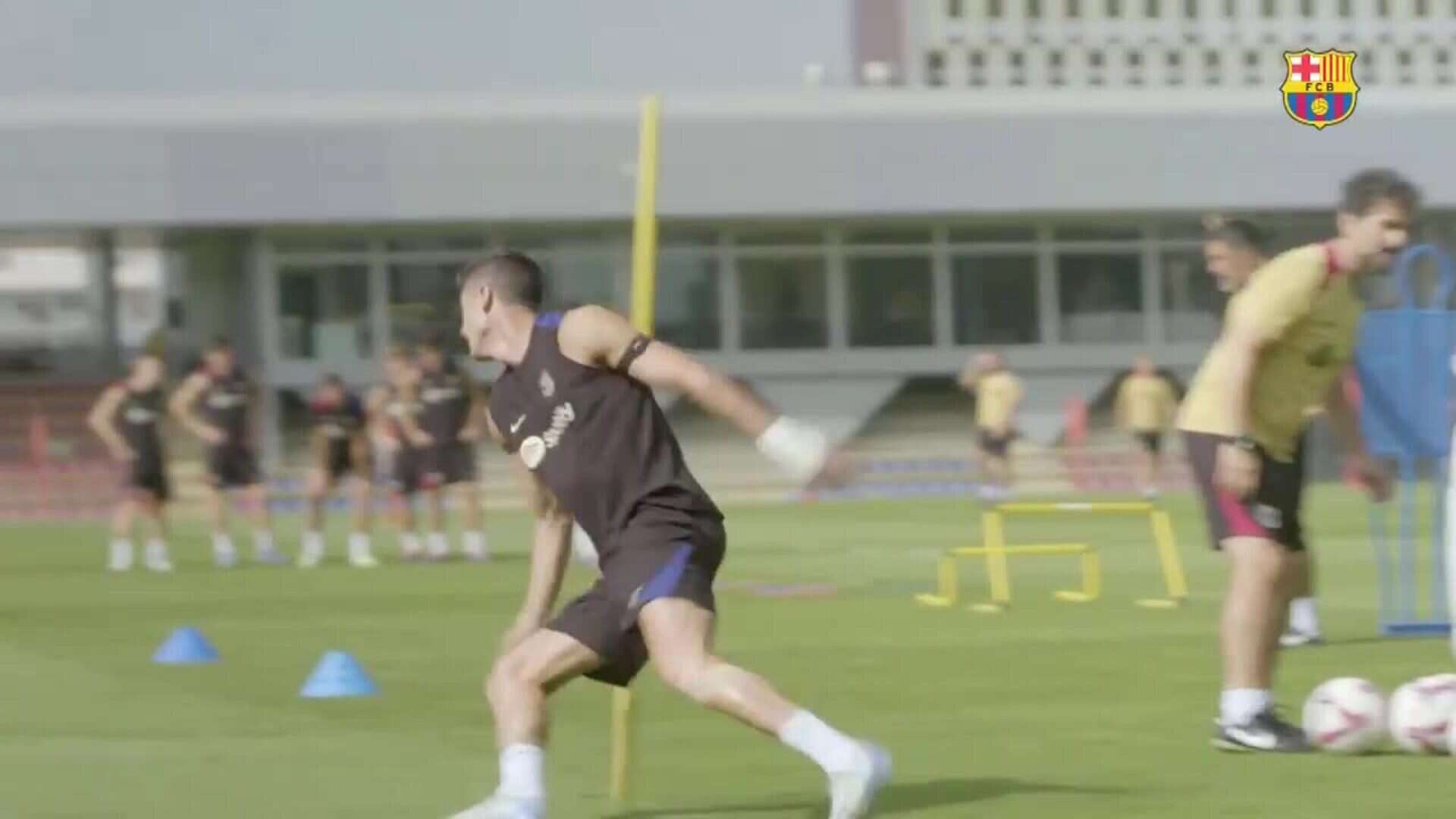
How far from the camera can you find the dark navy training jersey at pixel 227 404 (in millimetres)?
24734

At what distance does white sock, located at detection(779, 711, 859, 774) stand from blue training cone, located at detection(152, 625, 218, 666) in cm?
724

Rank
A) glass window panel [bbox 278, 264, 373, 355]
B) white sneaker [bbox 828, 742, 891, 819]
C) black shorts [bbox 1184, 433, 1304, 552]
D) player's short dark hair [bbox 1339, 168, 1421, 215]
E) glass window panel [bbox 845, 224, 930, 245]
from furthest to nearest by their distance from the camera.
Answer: glass window panel [bbox 845, 224, 930, 245] → glass window panel [bbox 278, 264, 373, 355] → black shorts [bbox 1184, 433, 1304, 552] → player's short dark hair [bbox 1339, 168, 1421, 215] → white sneaker [bbox 828, 742, 891, 819]

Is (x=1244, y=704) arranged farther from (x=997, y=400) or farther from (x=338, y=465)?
(x=997, y=400)

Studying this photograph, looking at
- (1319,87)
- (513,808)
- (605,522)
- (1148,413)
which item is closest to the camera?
(513,808)

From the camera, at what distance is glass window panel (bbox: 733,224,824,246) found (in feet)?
153

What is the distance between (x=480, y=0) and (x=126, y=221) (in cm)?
699

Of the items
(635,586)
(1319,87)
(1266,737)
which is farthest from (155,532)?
(1319,87)

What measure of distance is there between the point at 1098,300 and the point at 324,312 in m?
12.7

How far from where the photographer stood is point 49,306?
4712cm

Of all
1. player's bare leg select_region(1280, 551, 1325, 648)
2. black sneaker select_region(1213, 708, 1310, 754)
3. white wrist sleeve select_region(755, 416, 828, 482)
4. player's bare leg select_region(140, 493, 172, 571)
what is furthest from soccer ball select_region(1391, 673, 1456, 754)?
player's bare leg select_region(140, 493, 172, 571)

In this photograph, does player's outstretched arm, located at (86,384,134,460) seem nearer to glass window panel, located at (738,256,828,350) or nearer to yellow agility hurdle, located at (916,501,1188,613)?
yellow agility hurdle, located at (916,501,1188,613)

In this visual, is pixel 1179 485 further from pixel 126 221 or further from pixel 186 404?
pixel 186 404

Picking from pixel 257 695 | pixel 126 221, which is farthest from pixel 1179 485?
pixel 257 695

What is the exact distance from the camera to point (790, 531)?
97.3 ft
